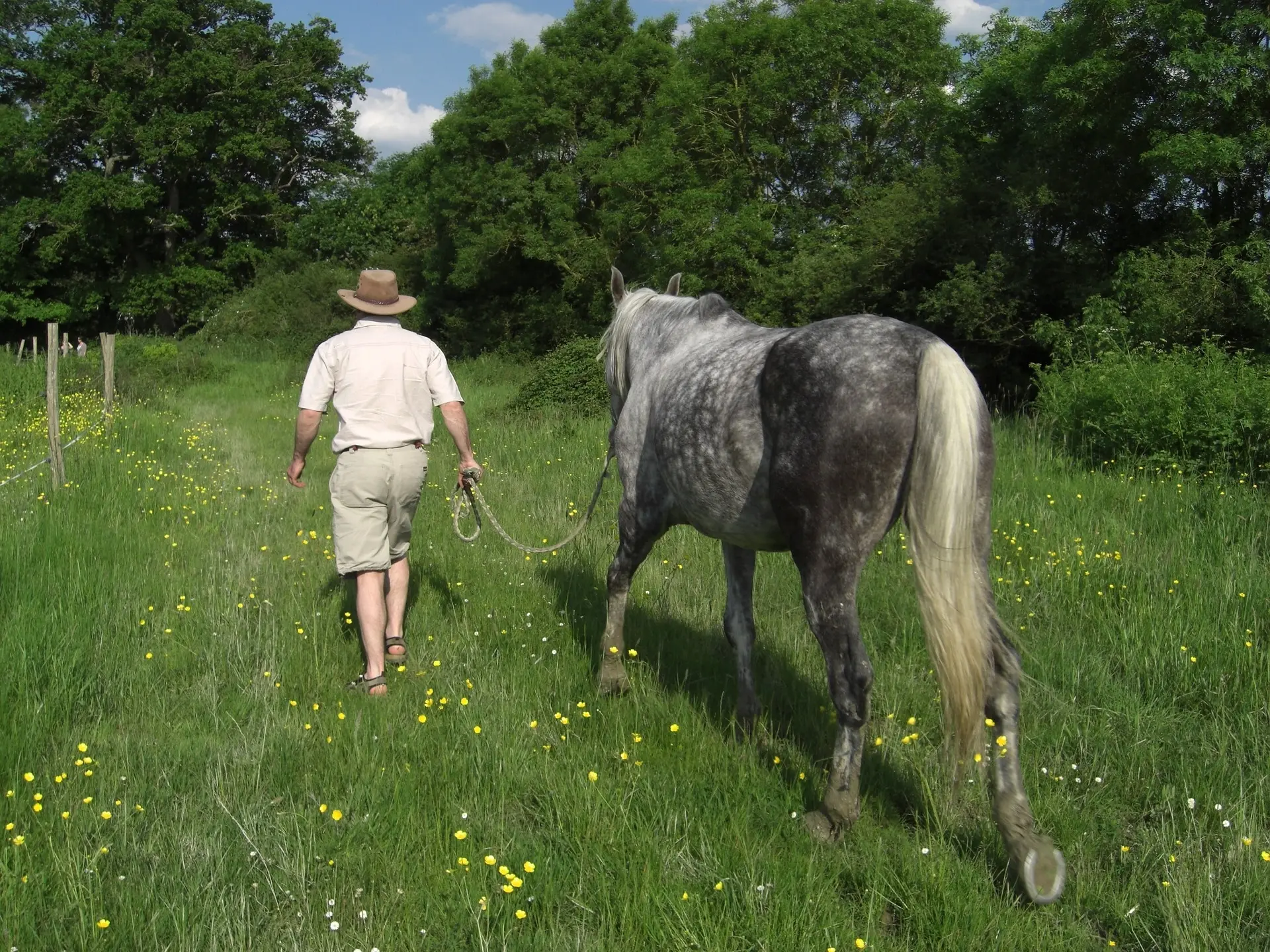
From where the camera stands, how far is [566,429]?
12.9 metres

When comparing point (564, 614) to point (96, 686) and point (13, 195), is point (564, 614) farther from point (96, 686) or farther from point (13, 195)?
point (13, 195)

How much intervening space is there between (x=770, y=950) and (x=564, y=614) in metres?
3.12

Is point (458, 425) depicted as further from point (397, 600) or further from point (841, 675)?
point (841, 675)

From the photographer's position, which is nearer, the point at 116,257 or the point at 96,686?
the point at 96,686

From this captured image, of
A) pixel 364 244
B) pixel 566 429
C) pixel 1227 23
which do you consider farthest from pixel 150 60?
pixel 1227 23

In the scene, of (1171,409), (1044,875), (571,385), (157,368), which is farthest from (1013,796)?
Result: (157,368)

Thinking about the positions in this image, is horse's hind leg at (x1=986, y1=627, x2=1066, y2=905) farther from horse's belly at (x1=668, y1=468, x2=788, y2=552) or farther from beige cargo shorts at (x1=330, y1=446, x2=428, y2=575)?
beige cargo shorts at (x1=330, y1=446, x2=428, y2=575)

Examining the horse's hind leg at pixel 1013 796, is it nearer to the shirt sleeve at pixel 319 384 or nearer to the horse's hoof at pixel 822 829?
the horse's hoof at pixel 822 829

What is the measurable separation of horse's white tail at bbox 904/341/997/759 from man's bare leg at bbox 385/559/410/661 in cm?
301

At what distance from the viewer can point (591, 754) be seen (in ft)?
13.1

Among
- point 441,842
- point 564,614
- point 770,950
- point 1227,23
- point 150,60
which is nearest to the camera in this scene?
point 770,950

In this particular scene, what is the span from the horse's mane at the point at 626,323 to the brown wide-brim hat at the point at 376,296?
3.70 ft

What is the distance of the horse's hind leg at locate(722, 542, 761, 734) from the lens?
14.7 feet

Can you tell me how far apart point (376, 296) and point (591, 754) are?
270 cm
